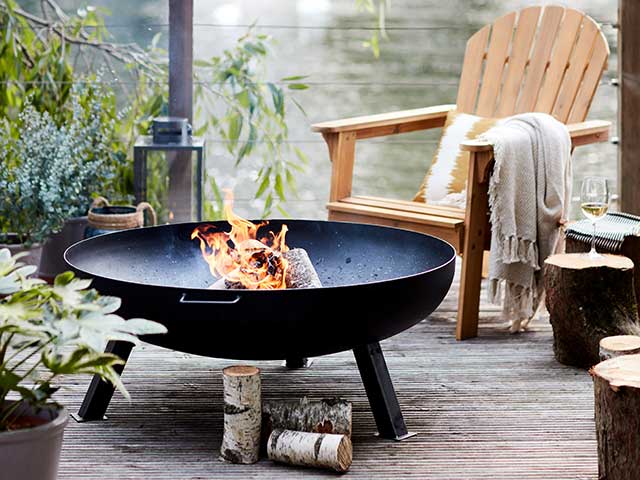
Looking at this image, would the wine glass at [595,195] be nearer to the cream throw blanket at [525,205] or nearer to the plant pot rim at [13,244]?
the cream throw blanket at [525,205]

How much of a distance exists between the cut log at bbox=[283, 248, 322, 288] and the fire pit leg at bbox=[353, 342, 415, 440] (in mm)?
259

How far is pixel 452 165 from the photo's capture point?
3.71 meters

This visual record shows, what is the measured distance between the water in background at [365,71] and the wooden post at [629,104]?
587mm

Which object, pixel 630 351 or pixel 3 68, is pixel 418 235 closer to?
pixel 630 351

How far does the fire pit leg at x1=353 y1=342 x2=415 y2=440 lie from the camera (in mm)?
2441

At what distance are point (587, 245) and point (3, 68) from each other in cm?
246

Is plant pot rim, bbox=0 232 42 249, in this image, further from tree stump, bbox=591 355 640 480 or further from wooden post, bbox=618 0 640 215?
wooden post, bbox=618 0 640 215

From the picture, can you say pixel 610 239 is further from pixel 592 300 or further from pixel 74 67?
pixel 74 67

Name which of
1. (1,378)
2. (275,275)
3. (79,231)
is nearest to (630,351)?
(275,275)

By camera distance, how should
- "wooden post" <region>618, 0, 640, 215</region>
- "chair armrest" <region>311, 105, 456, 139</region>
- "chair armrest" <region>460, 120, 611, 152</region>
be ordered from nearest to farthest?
"chair armrest" <region>460, 120, 611, 152</region>
"chair armrest" <region>311, 105, 456, 139</region>
"wooden post" <region>618, 0, 640, 215</region>

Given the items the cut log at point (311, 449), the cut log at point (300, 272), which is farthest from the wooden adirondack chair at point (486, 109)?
the cut log at point (311, 449)

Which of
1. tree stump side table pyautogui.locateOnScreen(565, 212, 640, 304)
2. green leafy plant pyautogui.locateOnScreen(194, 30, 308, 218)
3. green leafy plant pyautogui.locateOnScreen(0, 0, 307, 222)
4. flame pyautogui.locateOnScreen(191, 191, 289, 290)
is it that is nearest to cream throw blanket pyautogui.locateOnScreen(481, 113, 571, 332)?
tree stump side table pyautogui.locateOnScreen(565, 212, 640, 304)

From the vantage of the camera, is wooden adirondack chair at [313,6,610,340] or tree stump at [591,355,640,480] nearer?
tree stump at [591,355,640,480]

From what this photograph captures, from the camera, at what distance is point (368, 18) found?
4973 mm
